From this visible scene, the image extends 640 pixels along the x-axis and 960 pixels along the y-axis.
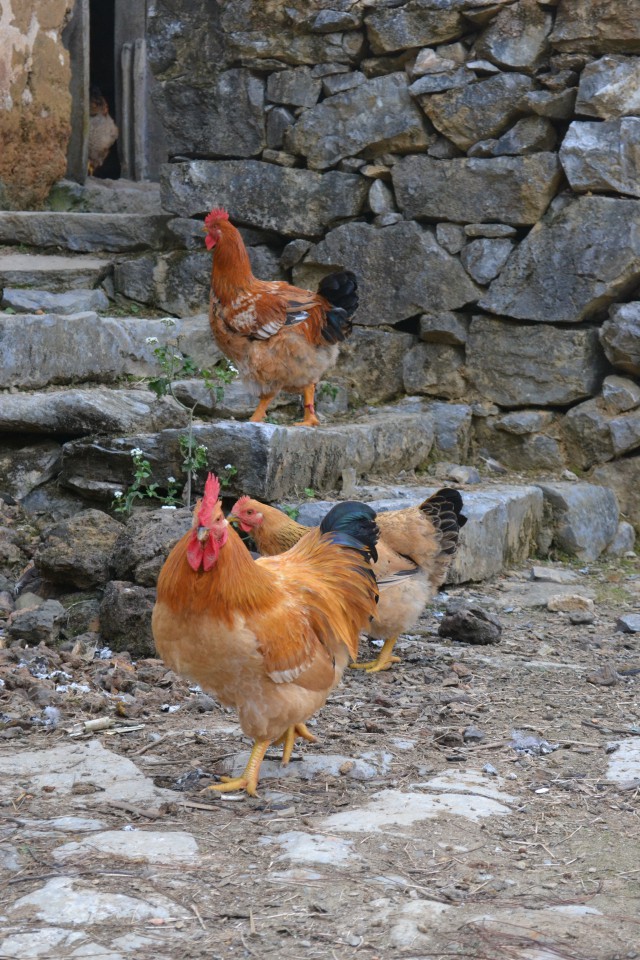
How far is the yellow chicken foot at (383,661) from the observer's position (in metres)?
5.38

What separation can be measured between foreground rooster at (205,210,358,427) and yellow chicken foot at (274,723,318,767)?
293cm

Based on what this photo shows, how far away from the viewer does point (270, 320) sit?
669 cm

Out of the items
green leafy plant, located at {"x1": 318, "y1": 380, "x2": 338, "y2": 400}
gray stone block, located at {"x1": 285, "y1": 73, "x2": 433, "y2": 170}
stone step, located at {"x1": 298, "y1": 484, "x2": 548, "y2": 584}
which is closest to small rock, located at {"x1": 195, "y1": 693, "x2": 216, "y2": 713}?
stone step, located at {"x1": 298, "y1": 484, "x2": 548, "y2": 584}

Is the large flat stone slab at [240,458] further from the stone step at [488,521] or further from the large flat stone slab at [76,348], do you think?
the large flat stone slab at [76,348]

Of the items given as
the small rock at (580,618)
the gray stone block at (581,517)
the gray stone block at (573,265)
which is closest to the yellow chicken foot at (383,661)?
the small rock at (580,618)

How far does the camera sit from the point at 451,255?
26.3ft

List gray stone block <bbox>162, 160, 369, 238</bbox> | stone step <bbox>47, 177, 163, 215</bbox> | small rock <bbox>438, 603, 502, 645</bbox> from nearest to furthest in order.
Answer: small rock <bbox>438, 603, 502, 645</bbox> < gray stone block <bbox>162, 160, 369, 238</bbox> < stone step <bbox>47, 177, 163, 215</bbox>

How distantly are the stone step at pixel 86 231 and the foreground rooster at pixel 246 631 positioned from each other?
5358 mm

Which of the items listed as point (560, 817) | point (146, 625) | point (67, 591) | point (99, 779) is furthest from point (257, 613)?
point (67, 591)

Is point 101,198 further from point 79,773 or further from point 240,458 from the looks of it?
point 79,773

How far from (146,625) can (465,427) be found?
3.63 metres

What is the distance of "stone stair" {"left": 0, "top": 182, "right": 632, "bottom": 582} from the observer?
6.52 metres

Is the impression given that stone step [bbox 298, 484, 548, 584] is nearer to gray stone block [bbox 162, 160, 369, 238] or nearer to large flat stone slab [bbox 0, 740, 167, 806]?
gray stone block [bbox 162, 160, 369, 238]

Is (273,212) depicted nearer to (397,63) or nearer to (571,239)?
(397,63)
